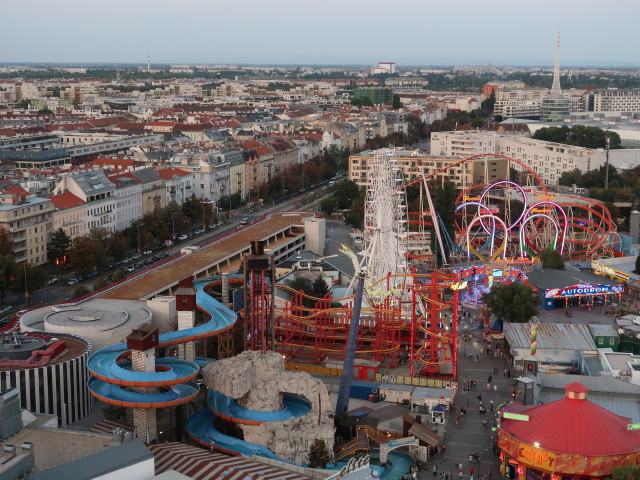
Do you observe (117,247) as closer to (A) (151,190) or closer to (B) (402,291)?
(A) (151,190)

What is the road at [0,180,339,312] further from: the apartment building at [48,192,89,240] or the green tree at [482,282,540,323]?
the green tree at [482,282,540,323]

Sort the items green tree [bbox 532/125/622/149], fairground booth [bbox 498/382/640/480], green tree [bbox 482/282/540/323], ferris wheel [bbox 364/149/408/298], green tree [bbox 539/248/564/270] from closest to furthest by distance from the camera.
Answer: fairground booth [bbox 498/382/640/480], green tree [bbox 482/282/540/323], ferris wheel [bbox 364/149/408/298], green tree [bbox 539/248/564/270], green tree [bbox 532/125/622/149]

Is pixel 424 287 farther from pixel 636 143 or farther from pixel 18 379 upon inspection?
pixel 636 143

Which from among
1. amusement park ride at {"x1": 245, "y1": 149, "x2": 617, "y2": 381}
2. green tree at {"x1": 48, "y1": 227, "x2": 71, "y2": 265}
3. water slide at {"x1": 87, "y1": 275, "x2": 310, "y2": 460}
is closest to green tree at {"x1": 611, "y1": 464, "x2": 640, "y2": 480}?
water slide at {"x1": 87, "y1": 275, "x2": 310, "y2": 460}

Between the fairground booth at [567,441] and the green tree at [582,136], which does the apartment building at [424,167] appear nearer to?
the green tree at [582,136]

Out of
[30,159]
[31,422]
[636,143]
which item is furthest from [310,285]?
[636,143]
